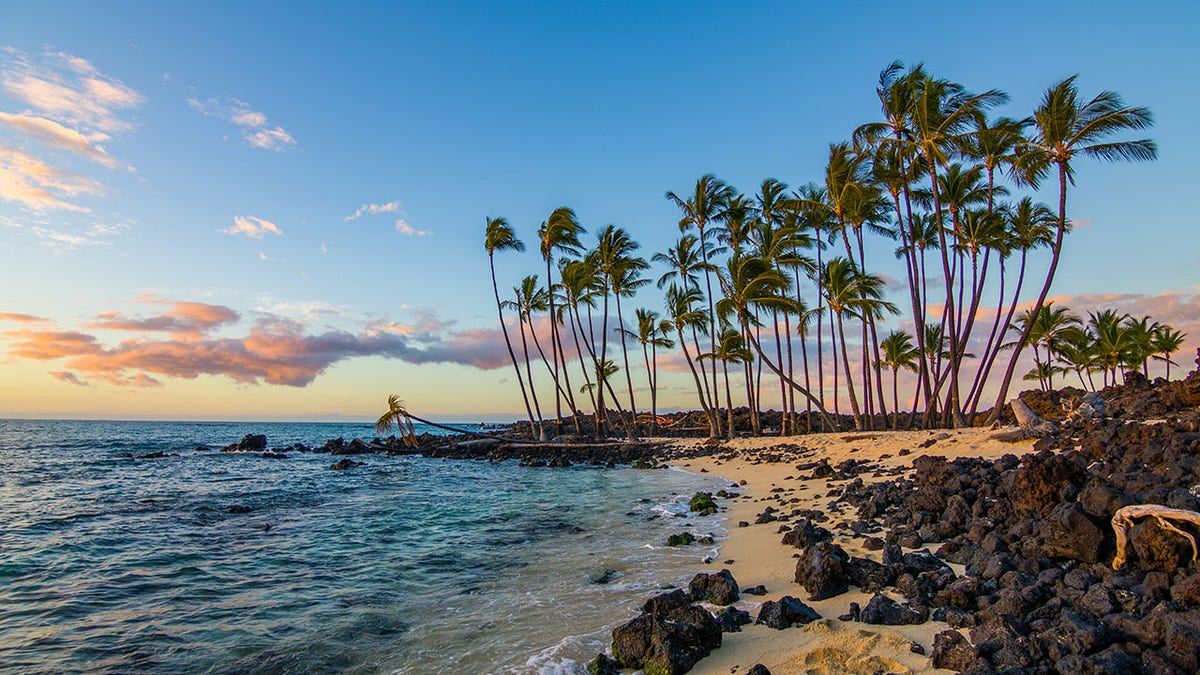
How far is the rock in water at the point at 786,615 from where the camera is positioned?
6.21m

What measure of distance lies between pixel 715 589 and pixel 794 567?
1.90 meters

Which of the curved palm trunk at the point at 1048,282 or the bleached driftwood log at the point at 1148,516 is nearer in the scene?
the bleached driftwood log at the point at 1148,516

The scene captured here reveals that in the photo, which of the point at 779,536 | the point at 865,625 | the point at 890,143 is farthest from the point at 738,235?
the point at 865,625

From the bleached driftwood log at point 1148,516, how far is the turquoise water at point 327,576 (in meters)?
5.55

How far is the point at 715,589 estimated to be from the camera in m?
7.48

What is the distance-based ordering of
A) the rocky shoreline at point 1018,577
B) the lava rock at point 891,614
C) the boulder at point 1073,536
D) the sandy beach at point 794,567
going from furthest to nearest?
the boulder at point 1073,536 < the lava rock at point 891,614 < the sandy beach at point 794,567 < the rocky shoreline at point 1018,577

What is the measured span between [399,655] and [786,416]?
37701 millimetres

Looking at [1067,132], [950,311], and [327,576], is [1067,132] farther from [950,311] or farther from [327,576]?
[327,576]

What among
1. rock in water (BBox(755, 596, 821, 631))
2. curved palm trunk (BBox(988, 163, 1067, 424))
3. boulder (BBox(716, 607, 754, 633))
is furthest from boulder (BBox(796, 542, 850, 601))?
curved palm trunk (BBox(988, 163, 1067, 424))

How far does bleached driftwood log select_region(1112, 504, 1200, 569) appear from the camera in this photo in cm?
564

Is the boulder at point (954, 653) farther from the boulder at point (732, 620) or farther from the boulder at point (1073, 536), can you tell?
the boulder at point (1073, 536)

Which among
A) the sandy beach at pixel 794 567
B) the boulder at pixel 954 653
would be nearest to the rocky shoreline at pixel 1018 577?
the boulder at pixel 954 653

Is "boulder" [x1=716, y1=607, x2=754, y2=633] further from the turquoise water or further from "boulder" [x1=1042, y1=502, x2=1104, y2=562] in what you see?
"boulder" [x1=1042, y1=502, x2=1104, y2=562]

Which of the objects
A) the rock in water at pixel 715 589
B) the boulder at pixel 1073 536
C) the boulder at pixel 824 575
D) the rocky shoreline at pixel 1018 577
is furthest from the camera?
the rock in water at pixel 715 589
